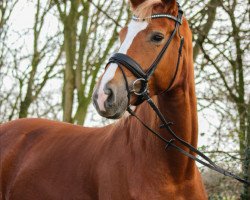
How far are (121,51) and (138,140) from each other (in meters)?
0.83

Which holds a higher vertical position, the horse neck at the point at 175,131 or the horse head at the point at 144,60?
the horse head at the point at 144,60

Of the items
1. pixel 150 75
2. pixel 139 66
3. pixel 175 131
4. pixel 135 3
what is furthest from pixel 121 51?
pixel 175 131

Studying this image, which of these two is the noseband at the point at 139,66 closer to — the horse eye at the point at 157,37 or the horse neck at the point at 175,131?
the horse eye at the point at 157,37

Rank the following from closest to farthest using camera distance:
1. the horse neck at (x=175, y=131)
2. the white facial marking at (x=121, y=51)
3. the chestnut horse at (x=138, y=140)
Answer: the white facial marking at (x=121, y=51), the chestnut horse at (x=138, y=140), the horse neck at (x=175, y=131)

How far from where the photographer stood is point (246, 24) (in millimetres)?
10742

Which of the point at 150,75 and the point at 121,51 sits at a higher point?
the point at 121,51

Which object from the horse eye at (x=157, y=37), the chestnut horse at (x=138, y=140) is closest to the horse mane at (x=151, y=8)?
the chestnut horse at (x=138, y=140)

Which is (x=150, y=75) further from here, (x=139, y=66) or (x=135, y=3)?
(x=135, y=3)

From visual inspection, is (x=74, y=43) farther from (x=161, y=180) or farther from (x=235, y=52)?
(x=161, y=180)

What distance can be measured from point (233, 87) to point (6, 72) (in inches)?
306

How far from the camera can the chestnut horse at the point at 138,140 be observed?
3.71 metres

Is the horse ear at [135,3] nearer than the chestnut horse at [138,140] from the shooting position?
No

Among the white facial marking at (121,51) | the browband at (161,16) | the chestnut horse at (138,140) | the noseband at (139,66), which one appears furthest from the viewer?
the browband at (161,16)

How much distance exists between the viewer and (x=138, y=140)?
4156 mm
